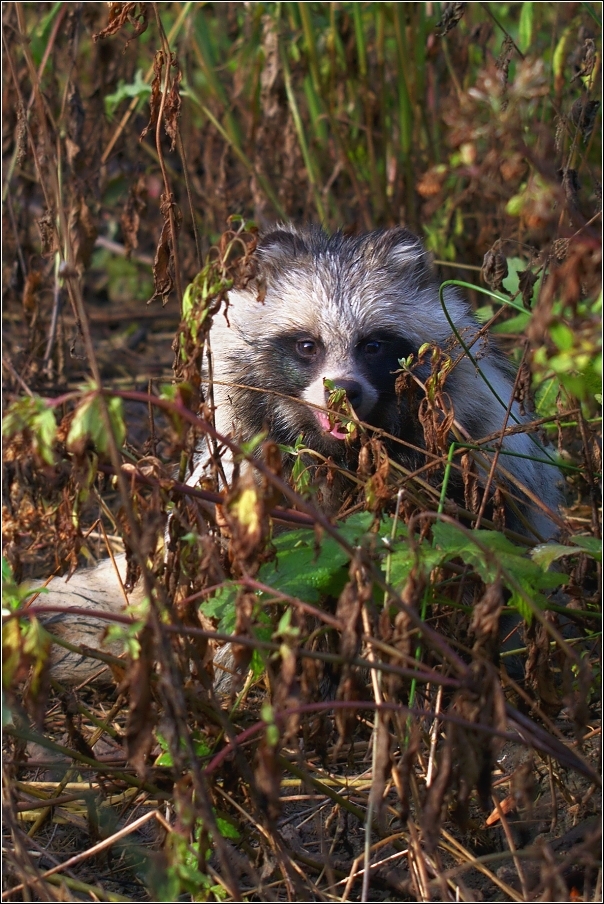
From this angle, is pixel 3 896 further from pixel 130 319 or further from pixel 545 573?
pixel 130 319

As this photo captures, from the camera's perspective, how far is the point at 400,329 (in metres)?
4.38

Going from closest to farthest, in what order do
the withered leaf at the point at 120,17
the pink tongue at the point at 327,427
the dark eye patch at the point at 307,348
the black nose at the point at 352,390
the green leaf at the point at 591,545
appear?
the green leaf at the point at 591,545 < the withered leaf at the point at 120,17 < the pink tongue at the point at 327,427 < the black nose at the point at 352,390 < the dark eye patch at the point at 307,348

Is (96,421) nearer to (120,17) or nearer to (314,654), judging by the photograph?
(314,654)

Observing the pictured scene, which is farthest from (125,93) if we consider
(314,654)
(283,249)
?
(314,654)

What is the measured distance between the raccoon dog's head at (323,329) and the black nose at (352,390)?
11 cm

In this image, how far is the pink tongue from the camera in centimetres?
363

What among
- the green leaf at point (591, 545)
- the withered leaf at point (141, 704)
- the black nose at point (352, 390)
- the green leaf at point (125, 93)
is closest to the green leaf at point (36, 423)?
the withered leaf at point (141, 704)

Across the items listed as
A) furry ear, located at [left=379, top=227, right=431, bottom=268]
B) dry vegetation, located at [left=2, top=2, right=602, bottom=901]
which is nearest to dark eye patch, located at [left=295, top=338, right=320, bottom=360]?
furry ear, located at [left=379, top=227, right=431, bottom=268]

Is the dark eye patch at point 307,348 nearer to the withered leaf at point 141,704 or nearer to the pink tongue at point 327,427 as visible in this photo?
the pink tongue at point 327,427

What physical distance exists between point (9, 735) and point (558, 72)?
381 cm

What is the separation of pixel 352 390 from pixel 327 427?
161 mm

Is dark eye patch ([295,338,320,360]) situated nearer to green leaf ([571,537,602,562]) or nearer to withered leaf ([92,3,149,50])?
withered leaf ([92,3,149,50])

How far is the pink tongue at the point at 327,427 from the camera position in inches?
143

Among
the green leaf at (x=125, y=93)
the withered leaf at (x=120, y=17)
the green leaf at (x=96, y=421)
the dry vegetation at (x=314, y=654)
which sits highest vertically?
the green leaf at (x=125, y=93)
